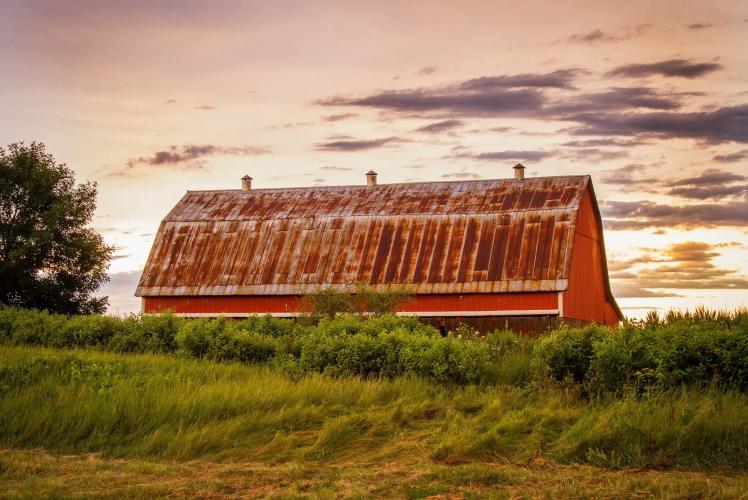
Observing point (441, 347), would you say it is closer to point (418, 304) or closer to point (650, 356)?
point (650, 356)

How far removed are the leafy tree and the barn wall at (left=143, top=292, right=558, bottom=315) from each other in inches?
303

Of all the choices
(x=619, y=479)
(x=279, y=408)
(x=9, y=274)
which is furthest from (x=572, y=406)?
(x=9, y=274)

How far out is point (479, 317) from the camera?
33688mm

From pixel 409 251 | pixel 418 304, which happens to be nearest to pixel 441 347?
pixel 418 304

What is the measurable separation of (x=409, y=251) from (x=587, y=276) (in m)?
7.39

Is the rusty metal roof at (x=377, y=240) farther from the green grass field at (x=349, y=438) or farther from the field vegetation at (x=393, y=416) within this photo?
the green grass field at (x=349, y=438)

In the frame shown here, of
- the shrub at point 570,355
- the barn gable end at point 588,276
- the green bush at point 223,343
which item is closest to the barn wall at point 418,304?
the barn gable end at point 588,276

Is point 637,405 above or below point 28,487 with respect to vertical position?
above

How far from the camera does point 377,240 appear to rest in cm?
3688

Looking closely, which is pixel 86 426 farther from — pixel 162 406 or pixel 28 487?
pixel 28 487

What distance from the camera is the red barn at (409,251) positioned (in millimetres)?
33781

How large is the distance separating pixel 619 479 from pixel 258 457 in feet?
18.5

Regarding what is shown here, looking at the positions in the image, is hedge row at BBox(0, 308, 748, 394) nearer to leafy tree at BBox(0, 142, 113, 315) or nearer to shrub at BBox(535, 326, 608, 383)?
shrub at BBox(535, 326, 608, 383)

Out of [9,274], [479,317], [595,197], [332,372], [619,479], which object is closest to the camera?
[619,479]
